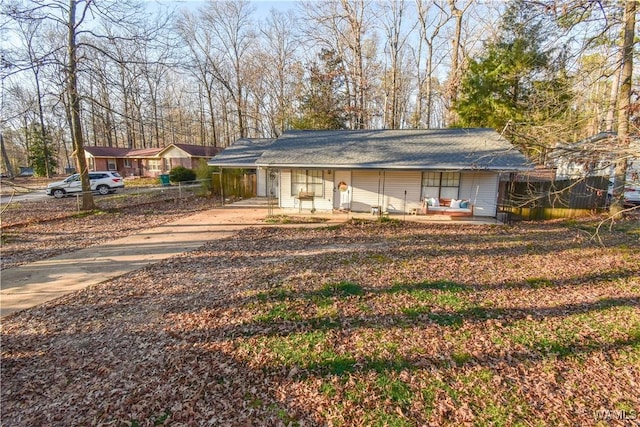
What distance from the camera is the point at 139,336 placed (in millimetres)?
4754

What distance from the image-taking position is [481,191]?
13.4 m

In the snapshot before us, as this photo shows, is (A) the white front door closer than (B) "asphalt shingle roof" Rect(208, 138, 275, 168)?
Yes

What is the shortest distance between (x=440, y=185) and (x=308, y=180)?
6049mm

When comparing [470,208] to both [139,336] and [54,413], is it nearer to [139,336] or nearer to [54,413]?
[139,336]

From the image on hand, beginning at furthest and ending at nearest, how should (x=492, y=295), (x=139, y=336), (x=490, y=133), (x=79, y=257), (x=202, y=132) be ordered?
(x=202, y=132), (x=490, y=133), (x=79, y=257), (x=492, y=295), (x=139, y=336)

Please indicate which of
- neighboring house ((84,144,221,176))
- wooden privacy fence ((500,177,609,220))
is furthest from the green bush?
wooden privacy fence ((500,177,609,220))

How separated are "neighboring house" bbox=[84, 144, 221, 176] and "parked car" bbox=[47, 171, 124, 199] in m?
9.50

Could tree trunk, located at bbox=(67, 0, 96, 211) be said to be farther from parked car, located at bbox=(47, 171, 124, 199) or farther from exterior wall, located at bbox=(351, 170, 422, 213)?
exterior wall, located at bbox=(351, 170, 422, 213)

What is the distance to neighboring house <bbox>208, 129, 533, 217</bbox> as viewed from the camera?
1279 cm

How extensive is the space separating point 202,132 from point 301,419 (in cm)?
4466

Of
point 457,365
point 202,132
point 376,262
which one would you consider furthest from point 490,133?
point 202,132

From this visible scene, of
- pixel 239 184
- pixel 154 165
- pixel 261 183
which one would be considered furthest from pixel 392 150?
pixel 154 165

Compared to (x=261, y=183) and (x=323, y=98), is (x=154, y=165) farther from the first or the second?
(x=323, y=98)

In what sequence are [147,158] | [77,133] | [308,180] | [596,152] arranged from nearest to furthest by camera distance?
[596,152]
[77,133]
[308,180]
[147,158]
